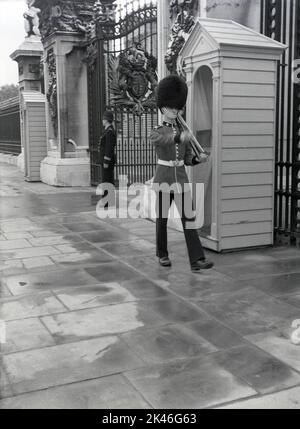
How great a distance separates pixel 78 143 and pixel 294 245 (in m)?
8.39

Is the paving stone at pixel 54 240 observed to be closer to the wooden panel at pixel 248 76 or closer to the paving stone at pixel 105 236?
the paving stone at pixel 105 236

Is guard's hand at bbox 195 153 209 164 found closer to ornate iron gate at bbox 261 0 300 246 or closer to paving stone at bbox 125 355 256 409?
ornate iron gate at bbox 261 0 300 246

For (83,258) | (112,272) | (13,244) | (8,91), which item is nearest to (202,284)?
(112,272)

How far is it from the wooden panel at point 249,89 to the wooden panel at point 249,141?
46cm

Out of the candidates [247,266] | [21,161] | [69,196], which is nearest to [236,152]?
[247,266]

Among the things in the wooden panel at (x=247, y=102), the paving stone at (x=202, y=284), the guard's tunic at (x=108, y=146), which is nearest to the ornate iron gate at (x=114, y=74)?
the guard's tunic at (x=108, y=146)

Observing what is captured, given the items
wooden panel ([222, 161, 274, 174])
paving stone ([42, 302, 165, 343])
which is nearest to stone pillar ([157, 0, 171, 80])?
wooden panel ([222, 161, 274, 174])

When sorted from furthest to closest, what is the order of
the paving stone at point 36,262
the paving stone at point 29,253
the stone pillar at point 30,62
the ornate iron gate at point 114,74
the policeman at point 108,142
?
1. the stone pillar at point 30,62
2. the ornate iron gate at point 114,74
3. the policeman at point 108,142
4. the paving stone at point 29,253
5. the paving stone at point 36,262

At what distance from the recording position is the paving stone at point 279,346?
371cm

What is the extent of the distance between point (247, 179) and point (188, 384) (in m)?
3.63

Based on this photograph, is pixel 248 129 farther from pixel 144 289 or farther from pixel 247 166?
pixel 144 289

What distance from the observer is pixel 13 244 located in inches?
292

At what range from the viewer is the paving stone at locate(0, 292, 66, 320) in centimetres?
463

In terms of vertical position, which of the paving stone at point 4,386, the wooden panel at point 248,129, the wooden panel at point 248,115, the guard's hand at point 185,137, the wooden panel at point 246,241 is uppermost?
the wooden panel at point 248,115
